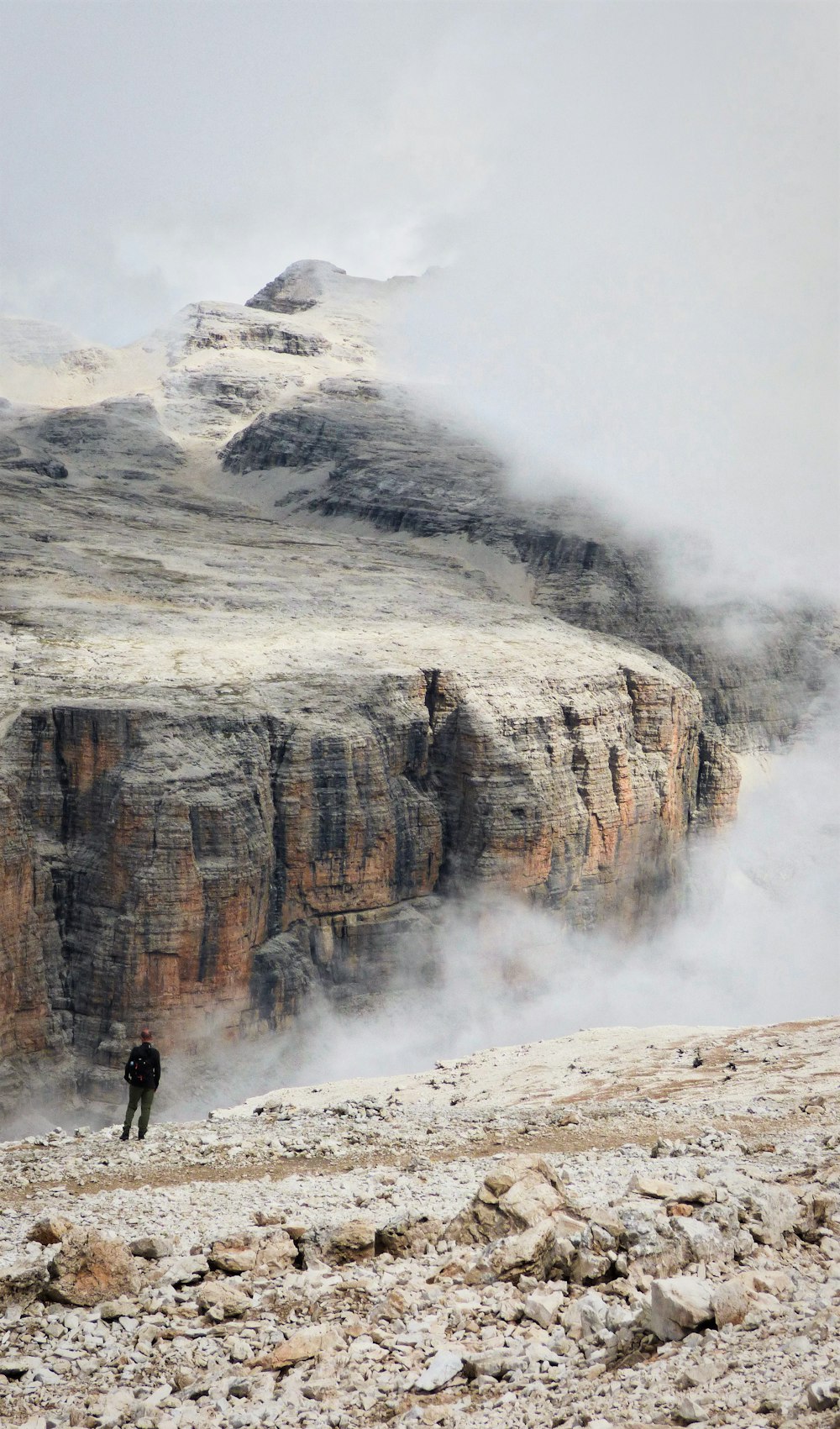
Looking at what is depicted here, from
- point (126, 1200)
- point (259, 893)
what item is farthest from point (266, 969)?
point (126, 1200)

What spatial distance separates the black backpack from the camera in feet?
58.5

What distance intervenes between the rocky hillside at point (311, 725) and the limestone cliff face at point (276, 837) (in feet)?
0.26

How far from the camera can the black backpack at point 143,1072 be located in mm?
17844

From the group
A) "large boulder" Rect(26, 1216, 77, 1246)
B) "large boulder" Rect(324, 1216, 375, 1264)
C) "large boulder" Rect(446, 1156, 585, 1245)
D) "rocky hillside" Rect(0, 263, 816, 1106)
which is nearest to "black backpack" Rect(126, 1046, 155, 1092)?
"large boulder" Rect(26, 1216, 77, 1246)

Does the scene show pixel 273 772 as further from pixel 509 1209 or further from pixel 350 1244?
pixel 509 1209

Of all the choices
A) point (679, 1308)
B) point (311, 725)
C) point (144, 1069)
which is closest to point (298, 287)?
point (311, 725)

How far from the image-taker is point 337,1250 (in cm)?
1050

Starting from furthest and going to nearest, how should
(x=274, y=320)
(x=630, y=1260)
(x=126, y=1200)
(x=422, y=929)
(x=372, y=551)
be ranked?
(x=274, y=320) → (x=372, y=551) → (x=422, y=929) → (x=126, y=1200) → (x=630, y=1260)

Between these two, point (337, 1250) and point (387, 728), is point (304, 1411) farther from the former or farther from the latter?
point (387, 728)

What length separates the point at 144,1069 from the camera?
1788 cm

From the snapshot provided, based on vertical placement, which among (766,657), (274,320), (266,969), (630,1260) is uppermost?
(274,320)

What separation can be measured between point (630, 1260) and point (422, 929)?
29.9 meters

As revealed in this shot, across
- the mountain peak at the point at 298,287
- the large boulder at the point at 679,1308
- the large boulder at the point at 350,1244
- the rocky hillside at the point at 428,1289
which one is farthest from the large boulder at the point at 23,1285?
the mountain peak at the point at 298,287

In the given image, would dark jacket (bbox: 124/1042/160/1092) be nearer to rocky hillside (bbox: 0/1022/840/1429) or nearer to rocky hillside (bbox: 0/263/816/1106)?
rocky hillside (bbox: 0/1022/840/1429)
